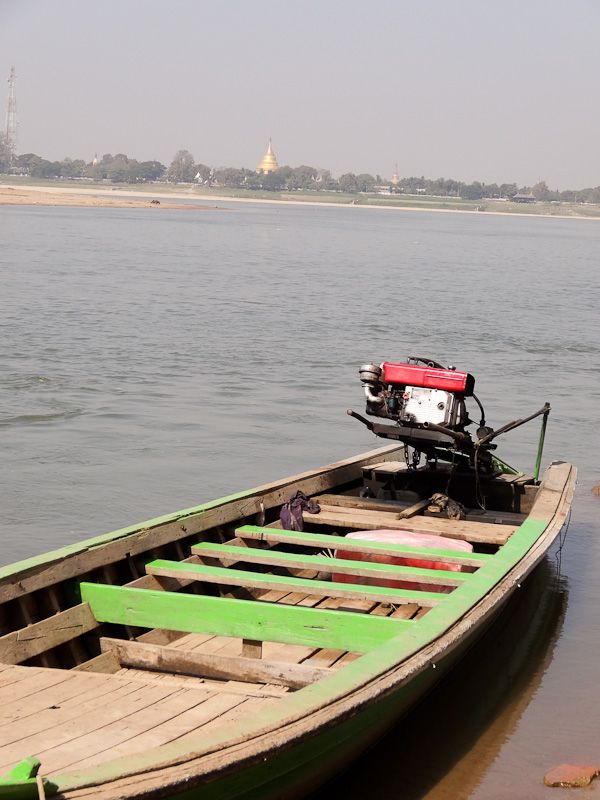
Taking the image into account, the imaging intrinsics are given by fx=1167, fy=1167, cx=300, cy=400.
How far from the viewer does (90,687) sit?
5422mm

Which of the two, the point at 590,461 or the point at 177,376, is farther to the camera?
the point at 177,376

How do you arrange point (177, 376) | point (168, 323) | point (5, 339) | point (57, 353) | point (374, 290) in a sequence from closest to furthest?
point (177, 376)
point (57, 353)
point (5, 339)
point (168, 323)
point (374, 290)

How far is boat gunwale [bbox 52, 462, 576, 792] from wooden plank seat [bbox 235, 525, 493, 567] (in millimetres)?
1135

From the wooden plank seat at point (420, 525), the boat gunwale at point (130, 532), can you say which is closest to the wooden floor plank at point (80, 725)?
the boat gunwale at point (130, 532)

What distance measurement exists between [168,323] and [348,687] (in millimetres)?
23547

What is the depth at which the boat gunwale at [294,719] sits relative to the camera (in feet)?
12.5

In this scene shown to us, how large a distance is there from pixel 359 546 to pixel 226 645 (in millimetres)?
1355

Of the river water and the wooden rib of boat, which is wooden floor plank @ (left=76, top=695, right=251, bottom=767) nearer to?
the wooden rib of boat

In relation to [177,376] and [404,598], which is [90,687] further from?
[177,376]

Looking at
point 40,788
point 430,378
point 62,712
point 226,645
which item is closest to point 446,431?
point 430,378

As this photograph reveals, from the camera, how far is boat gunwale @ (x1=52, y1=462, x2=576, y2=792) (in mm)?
3799

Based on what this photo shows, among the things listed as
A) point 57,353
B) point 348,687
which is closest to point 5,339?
point 57,353

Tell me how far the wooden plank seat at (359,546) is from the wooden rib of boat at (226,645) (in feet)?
0.05

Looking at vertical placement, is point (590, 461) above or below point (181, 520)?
below
